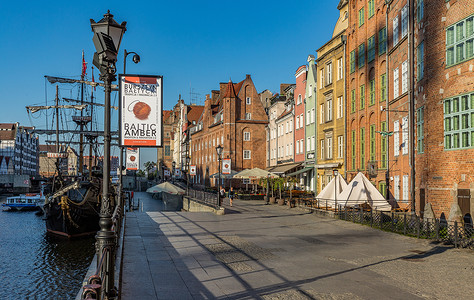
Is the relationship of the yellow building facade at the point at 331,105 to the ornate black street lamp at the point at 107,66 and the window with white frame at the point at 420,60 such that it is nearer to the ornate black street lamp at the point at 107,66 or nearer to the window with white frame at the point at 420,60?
the window with white frame at the point at 420,60

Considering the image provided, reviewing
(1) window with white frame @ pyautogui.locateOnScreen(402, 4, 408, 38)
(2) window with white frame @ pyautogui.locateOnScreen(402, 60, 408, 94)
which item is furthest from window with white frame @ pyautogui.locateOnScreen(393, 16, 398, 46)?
(2) window with white frame @ pyautogui.locateOnScreen(402, 60, 408, 94)

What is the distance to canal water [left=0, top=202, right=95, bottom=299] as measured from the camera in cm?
1642

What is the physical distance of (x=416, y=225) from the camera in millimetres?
17703

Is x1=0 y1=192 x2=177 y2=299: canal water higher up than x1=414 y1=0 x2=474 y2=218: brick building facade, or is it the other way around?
x1=414 y1=0 x2=474 y2=218: brick building facade

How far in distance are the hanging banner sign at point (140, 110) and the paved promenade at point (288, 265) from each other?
3164 millimetres

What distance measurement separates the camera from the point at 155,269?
1111cm

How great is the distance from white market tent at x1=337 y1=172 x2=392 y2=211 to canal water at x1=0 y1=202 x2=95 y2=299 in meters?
14.1

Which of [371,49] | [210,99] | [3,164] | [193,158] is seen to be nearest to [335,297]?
[371,49]

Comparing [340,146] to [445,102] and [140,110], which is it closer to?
[445,102]

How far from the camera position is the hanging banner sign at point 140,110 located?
32.6ft

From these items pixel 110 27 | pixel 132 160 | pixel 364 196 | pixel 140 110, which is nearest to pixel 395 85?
pixel 364 196

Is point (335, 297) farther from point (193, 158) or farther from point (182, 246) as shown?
point (193, 158)

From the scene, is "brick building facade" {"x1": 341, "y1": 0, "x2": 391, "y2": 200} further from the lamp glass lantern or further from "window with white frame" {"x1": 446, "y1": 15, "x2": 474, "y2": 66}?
the lamp glass lantern

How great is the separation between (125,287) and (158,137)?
3.37 meters
